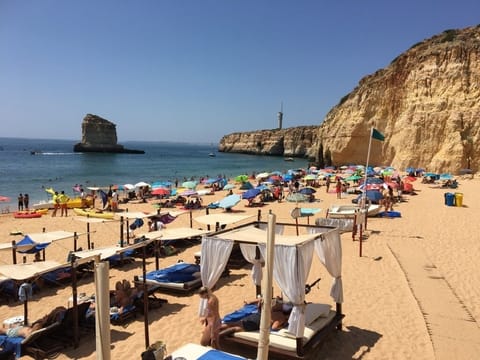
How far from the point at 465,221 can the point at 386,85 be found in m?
33.8

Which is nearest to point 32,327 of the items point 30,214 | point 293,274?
point 293,274

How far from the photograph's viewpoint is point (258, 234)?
27.7 ft

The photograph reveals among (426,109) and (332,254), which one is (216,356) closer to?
(332,254)

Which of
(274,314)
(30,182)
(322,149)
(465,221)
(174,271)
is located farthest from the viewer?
(322,149)

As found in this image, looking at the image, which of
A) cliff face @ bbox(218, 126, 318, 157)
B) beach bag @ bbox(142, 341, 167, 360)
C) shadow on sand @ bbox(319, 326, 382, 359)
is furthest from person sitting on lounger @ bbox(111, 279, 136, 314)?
cliff face @ bbox(218, 126, 318, 157)

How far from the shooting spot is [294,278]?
6.41 m

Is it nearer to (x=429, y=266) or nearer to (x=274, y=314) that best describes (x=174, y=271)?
(x=274, y=314)

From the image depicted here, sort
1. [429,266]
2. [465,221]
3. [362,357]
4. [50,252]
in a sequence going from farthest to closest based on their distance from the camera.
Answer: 1. [465,221]
2. [50,252]
3. [429,266]
4. [362,357]

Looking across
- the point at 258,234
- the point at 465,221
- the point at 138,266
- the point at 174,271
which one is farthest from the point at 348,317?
the point at 465,221

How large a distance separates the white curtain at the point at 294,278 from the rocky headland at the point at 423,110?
37.3 m

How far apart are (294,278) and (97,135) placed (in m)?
115

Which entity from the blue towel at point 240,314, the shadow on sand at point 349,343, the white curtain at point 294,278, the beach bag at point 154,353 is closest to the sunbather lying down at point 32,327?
the beach bag at point 154,353

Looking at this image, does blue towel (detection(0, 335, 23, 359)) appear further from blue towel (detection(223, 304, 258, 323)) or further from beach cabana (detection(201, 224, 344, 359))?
blue towel (detection(223, 304, 258, 323))

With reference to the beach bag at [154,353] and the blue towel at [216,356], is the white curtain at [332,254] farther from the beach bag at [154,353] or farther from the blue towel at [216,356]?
the beach bag at [154,353]
